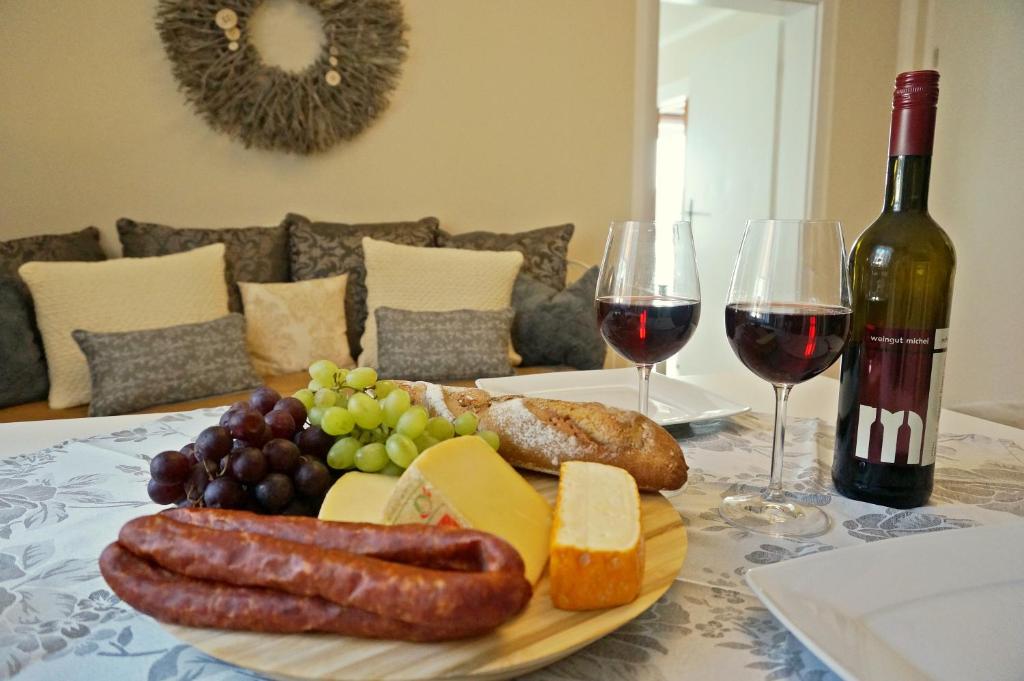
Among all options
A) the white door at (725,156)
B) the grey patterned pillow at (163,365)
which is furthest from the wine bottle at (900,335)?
the white door at (725,156)

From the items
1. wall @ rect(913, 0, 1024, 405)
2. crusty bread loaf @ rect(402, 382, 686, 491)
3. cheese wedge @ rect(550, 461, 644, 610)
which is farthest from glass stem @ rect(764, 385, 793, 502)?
wall @ rect(913, 0, 1024, 405)

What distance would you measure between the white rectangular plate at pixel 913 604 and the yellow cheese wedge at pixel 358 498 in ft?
0.99

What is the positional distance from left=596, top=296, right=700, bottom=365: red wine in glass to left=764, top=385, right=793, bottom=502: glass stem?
0.14m

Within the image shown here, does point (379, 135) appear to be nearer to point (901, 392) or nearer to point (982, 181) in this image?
point (901, 392)

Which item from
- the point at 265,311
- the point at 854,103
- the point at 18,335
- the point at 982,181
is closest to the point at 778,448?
the point at 265,311

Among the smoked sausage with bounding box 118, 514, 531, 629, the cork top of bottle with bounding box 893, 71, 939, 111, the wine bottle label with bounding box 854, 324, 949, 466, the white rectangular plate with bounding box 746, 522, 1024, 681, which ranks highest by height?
the cork top of bottle with bounding box 893, 71, 939, 111

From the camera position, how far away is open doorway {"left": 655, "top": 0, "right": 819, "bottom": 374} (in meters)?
3.98

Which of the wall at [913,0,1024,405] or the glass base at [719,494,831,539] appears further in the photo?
the wall at [913,0,1024,405]

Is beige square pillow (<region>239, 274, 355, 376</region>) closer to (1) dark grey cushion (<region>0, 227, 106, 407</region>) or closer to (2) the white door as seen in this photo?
(1) dark grey cushion (<region>0, 227, 106, 407</region>)

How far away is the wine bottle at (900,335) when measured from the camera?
72 cm

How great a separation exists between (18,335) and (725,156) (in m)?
4.00

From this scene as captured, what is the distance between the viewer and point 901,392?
727 mm

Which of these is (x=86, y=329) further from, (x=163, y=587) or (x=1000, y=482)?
(x=1000, y=482)

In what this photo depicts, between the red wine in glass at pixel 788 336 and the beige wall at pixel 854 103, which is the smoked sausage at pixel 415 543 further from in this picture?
the beige wall at pixel 854 103
